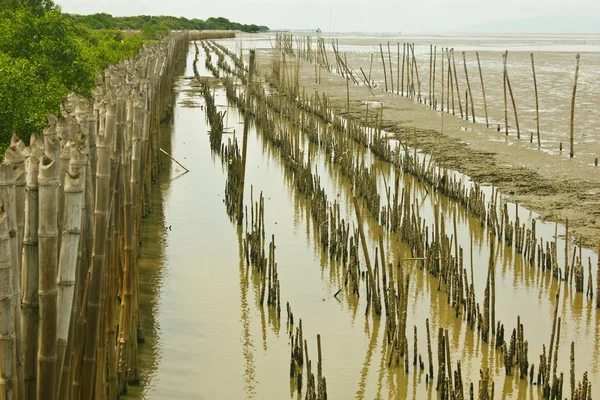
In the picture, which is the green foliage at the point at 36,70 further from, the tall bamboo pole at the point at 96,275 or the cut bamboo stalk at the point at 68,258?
the cut bamboo stalk at the point at 68,258

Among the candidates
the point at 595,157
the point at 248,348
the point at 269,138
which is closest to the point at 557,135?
the point at 595,157

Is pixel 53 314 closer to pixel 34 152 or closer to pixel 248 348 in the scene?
pixel 34 152

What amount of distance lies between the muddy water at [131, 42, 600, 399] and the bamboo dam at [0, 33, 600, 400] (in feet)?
0.07

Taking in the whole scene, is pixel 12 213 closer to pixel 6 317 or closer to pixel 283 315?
pixel 6 317

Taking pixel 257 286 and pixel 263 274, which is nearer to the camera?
pixel 263 274

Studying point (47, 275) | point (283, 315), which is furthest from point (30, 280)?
point (283, 315)

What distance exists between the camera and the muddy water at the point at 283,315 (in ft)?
18.7

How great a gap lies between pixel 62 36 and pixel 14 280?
9354 millimetres

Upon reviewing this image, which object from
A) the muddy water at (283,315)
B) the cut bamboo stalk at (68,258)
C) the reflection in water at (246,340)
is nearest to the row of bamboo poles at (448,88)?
the muddy water at (283,315)

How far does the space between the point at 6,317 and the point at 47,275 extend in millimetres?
261

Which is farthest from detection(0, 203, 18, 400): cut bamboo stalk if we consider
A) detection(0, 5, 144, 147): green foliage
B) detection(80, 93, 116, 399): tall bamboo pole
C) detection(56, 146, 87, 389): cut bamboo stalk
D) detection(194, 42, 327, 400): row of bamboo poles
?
detection(0, 5, 144, 147): green foliage

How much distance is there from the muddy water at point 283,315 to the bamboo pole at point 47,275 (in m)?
2.14

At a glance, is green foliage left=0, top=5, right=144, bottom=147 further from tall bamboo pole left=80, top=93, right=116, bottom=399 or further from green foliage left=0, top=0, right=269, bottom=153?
tall bamboo pole left=80, top=93, right=116, bottom=399

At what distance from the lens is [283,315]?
22.6 ft
